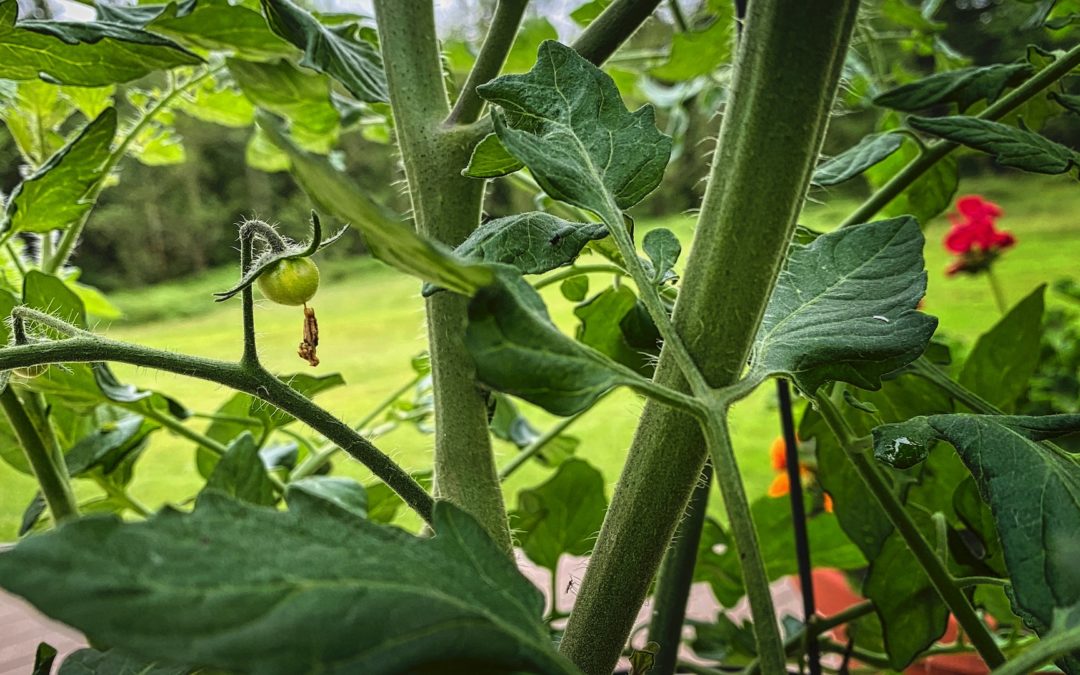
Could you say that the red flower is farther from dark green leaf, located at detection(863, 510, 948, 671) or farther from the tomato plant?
dark green leaf, located at detection(863, 510, 948, 671)

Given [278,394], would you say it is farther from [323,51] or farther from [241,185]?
[241,185]

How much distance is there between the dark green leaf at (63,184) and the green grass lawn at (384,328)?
531 millimetres

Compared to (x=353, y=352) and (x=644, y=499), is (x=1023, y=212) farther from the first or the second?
(x=644, y=499)

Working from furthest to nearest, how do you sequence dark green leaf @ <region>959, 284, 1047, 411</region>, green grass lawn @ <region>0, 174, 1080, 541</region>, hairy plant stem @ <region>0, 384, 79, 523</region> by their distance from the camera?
green grass lawn @ <region>0, 174, 1080, 541</region> → dark green leaf @ <region>959, 284, 1047, 411</region> → hairy plant stem @ <region>0, 384, 79, 523</region>

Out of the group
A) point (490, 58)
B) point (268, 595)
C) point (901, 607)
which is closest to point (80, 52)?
point (490, 58)

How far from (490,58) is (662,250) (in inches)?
3.6

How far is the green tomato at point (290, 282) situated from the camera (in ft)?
0.75

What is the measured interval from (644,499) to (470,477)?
0.23 ft

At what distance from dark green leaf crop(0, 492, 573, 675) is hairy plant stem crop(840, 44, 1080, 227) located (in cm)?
23

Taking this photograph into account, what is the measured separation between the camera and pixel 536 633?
0.13 metres

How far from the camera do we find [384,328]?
1.38m

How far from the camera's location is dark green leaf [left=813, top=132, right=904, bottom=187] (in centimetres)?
30

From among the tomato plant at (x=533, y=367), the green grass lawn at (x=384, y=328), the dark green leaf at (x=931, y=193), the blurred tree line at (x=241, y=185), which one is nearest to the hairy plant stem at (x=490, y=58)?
the tomato plant at (x=533, y=367)

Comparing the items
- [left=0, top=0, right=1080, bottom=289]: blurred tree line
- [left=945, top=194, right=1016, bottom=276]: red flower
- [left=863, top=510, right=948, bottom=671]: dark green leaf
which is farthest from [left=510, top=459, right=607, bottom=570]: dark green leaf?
[left=945, top=194, right=1016, bottom=276]: red flower
